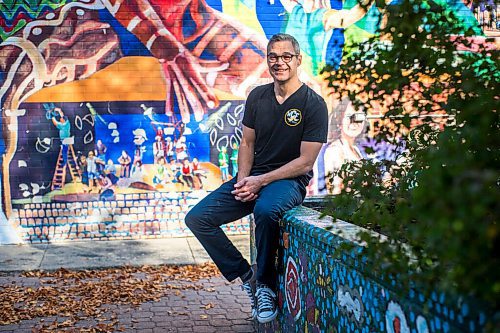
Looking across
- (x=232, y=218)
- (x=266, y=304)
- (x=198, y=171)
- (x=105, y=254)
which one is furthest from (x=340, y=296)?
(x=198, y=171)

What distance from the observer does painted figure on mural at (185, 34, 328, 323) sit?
5.05 m

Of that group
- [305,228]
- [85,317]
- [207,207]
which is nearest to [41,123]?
[85,317]

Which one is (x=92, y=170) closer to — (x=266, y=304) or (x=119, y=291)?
(x=119, y=291)

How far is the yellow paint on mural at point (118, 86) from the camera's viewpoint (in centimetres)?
995

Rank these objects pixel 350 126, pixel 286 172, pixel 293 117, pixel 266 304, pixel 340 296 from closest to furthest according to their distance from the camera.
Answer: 1. pixel 340 296
2. pixel 266 304
3. pixel 286 172
4. pixel 293 117
5. pixel 350 126

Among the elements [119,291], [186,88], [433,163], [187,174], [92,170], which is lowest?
[119,291]

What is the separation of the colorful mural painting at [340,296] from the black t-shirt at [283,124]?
65 centimetres

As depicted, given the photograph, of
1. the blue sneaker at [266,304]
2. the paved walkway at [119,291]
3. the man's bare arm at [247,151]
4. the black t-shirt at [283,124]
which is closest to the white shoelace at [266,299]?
the blue sneaker at [266,304]

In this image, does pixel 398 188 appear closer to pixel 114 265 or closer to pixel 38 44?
pixel 114 265

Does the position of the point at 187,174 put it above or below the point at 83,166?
below

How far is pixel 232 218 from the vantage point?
5262mm

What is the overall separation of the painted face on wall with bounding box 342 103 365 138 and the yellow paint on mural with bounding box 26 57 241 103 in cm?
283

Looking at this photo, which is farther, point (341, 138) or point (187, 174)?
point (341, 138)

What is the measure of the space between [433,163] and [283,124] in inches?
131
